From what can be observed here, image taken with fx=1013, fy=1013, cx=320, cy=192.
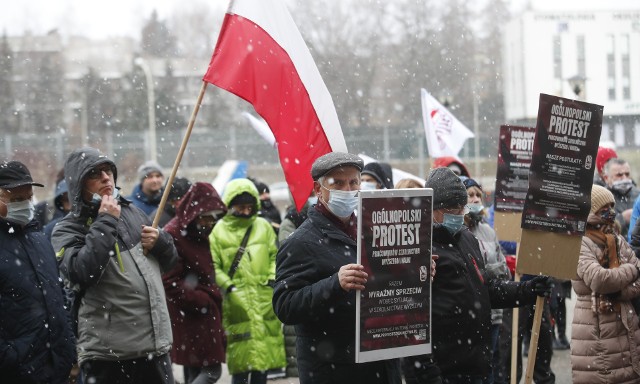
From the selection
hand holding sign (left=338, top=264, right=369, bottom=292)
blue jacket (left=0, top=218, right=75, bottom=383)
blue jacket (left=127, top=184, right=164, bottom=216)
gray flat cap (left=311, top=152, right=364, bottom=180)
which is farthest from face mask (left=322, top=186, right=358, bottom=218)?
blue jacket (left=127, top=184, right=164, bottom=216)

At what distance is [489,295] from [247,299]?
2776 millimetres

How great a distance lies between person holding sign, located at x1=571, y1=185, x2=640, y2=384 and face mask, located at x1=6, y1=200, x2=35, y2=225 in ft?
11.4

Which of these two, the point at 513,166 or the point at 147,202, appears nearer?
the point at 513,166

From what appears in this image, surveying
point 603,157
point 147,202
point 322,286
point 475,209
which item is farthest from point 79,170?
point 603,157

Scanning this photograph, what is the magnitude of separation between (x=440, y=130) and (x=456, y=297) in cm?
560

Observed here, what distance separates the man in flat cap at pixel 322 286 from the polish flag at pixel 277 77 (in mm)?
1169

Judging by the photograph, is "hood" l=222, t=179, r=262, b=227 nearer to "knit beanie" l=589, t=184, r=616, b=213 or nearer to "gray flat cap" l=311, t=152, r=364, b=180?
"knit beanie" l=589, t=184, r=616, b=213

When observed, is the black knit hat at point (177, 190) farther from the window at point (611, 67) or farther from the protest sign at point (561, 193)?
the window at point (611, 67)

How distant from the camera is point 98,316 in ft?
18.2

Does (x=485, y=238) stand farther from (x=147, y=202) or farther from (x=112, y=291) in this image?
(x=147, y=202)

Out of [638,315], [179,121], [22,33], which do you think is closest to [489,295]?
[638,315]

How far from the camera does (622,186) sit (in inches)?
410

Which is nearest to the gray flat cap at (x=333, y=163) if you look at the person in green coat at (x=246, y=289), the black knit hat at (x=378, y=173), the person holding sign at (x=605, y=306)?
the person holding sign at (x=605, y=306)

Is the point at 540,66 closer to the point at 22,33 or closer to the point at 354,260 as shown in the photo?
the point at 22,33
